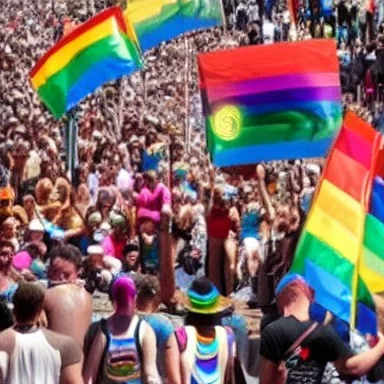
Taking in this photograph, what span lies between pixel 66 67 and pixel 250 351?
674cm

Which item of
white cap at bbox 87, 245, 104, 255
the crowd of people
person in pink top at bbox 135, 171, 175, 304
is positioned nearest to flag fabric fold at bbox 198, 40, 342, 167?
the crowd of people

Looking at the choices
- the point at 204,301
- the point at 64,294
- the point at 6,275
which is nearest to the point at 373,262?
the point at 204,301

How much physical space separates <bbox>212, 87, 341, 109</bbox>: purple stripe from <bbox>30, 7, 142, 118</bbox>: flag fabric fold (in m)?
2.67

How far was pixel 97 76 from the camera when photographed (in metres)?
15.5

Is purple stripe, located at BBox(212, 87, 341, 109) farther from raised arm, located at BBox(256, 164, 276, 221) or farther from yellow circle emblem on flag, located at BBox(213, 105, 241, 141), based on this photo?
raised arm, located at BBox(256, 164, 276, 221)

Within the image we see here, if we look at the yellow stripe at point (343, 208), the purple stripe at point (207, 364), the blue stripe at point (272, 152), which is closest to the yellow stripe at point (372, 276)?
the yellow stripe at point (343, 208)

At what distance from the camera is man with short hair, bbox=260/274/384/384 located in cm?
763

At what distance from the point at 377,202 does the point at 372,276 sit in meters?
0.52

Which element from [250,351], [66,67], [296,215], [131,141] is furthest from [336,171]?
[131,141]

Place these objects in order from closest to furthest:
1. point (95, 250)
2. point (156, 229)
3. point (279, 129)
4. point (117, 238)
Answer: point (279, 129), point (95, 250), point (156, 229), point (117, 238)

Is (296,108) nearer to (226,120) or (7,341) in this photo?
(226,120)

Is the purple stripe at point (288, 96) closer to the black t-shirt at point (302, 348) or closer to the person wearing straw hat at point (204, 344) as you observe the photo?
the person wearing straw hat at point (204, 344)

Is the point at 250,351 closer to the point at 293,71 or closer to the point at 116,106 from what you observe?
the point at 293,71

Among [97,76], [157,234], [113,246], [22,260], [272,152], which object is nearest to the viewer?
[272,152]
